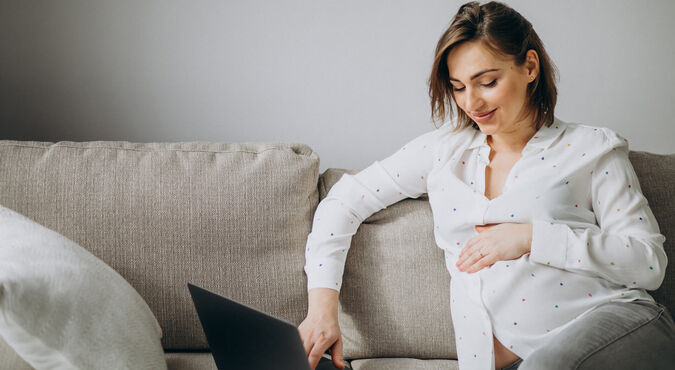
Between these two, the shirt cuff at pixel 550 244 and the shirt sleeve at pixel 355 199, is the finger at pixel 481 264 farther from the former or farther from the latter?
the shirt sleeve at pixel 355 199

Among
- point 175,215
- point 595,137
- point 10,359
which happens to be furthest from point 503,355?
point 10,359

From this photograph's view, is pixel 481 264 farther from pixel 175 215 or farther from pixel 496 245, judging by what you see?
pixel 175 215

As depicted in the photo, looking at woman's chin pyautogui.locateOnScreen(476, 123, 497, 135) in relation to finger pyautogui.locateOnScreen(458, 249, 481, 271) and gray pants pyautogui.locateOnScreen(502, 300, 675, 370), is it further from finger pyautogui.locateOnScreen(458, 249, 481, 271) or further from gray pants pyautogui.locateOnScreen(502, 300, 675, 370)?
gray pants pyautogui.locateOnScreen(502, 300, 675, 370)

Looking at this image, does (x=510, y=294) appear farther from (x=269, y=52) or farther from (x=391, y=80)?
(x=269, y=52)

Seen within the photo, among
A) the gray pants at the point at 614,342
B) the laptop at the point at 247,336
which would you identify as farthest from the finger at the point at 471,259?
the laptop at the point at 247,336

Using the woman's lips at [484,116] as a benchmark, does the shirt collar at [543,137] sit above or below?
below

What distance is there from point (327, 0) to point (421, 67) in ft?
1.13

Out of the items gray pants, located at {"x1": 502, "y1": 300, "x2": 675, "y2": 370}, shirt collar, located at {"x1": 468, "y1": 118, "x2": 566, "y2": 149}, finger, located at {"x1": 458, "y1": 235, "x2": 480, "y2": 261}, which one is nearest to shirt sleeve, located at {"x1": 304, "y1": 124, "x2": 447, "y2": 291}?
shirt collar, located at {"x1": 468, "y1": 118, "x2": 566, "y2": 149}

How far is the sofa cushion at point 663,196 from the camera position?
50.7 inches

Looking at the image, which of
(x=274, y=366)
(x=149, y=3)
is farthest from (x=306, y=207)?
(x=149, y=3)

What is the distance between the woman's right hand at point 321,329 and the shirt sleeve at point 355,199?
0.11ft

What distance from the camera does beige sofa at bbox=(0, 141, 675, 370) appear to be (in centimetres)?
119

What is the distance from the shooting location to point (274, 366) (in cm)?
87

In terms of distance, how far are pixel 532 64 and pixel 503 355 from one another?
0.63 metres
